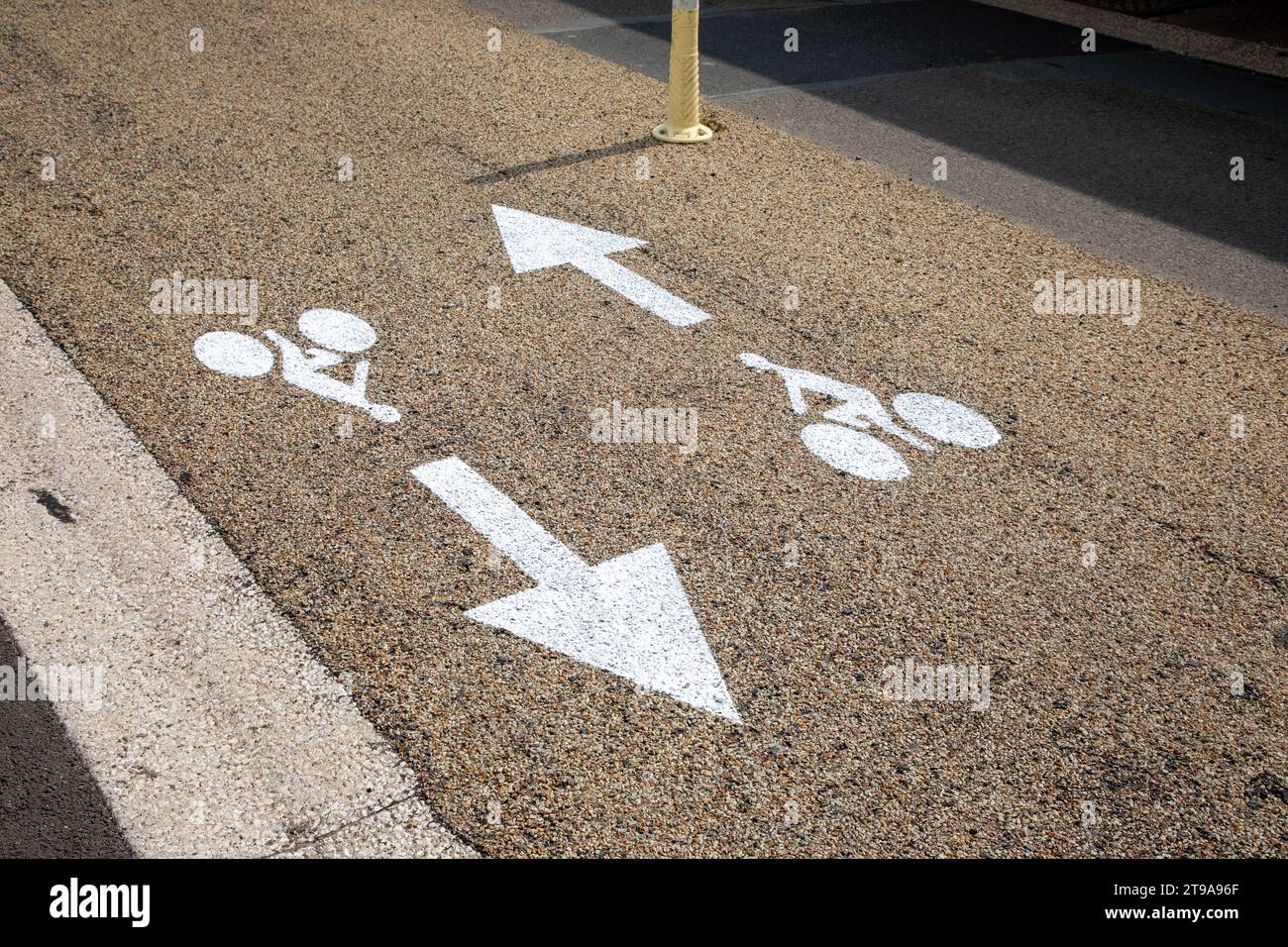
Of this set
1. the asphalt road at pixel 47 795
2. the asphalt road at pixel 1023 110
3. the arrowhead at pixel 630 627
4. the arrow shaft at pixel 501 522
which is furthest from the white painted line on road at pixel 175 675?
the asphalt road at pixel 1023 110

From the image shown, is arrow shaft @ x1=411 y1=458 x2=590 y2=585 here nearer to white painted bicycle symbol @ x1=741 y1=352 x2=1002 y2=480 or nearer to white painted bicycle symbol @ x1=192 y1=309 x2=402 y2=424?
white painted bicycle symbol @ x1=192 y1=309 x2=402 y2=424

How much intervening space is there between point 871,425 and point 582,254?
2.17 meters

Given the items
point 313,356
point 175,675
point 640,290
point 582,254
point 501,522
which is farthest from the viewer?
point 582,254

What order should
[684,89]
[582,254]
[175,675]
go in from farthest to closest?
[684,89]
[582,254]
[175,675]

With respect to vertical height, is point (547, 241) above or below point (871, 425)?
above

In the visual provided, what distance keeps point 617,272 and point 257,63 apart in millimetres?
4676

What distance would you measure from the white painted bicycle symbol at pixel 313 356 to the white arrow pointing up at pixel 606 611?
89 cm

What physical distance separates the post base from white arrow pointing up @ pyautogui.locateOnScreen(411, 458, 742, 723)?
14.8 feet

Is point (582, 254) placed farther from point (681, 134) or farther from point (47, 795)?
point (47, 795)

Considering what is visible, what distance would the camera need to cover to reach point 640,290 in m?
6.00

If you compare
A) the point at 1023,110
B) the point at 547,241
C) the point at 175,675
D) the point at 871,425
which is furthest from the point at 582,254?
the point at 1023,110

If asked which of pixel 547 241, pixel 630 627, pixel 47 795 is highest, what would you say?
pixel 547 241

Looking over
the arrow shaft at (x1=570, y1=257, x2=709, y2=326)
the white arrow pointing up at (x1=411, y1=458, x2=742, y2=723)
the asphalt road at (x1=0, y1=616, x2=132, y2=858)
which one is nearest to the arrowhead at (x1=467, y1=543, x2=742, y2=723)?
the white arrow pointing up at (x1=411, y1=458, x2=742, y2=723)

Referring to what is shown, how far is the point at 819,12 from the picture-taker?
12.1 m
